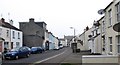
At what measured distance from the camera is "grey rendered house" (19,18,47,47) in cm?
6912

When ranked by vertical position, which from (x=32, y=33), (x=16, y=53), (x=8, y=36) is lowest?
(x=16, y=53)

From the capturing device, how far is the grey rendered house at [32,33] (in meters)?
69.1

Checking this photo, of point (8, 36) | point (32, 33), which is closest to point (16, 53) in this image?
point (8, 36)

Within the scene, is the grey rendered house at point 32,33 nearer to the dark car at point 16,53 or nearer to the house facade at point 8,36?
the house facade at point 8,36

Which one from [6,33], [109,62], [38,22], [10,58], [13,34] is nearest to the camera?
[109,62]

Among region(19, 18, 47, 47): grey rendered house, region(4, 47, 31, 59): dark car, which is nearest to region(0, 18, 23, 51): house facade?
region(4, 47, 31, 59): dark car

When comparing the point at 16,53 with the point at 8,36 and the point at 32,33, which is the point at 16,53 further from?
the point at 32,33

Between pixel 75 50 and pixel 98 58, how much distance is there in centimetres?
3770

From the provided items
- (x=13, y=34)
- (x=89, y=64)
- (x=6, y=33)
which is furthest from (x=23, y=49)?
(x=89, y=64)

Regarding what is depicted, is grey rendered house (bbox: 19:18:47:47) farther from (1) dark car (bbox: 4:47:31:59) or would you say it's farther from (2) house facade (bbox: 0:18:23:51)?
(1) dark car (bbox: 4:47:31:59)

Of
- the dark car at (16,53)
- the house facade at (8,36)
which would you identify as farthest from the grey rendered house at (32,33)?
the dark car at (16,53)

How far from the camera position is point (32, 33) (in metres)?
70.8

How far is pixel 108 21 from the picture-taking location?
2261cm

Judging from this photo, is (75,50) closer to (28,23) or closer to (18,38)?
(18,38)
